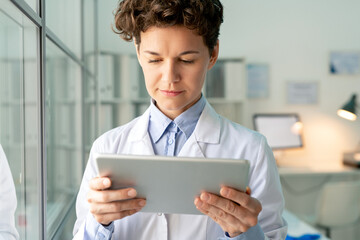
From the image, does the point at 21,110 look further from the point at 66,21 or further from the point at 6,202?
the point at 66,21

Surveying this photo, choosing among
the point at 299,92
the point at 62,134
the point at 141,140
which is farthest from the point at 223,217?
the point at 299,92

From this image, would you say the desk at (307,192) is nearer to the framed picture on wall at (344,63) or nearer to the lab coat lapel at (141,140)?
the framed picture on wall at (344,63)

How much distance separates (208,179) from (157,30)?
0.41m

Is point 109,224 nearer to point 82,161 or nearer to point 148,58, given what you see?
point 148,58

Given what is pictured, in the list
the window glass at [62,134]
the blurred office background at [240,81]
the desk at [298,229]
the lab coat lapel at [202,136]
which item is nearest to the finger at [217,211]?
the lab coat lapel at [202,136]

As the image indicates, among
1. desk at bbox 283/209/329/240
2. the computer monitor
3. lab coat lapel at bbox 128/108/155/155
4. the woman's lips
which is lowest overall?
desk at bbox 283/209/329/240

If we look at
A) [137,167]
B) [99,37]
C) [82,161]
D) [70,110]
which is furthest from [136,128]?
[99,37]

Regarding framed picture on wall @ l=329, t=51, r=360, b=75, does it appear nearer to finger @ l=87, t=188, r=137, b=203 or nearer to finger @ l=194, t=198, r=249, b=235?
finger @ l=194, t=198, r=249, b=235

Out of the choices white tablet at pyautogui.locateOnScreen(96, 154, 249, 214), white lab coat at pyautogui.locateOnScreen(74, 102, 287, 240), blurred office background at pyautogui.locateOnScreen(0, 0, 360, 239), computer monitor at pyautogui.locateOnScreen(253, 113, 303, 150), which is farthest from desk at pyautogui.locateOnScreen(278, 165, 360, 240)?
white tablet at pyautogui.locateOnScreen(96, 154, 249, 214)

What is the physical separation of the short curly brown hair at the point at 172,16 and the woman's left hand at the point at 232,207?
426mm

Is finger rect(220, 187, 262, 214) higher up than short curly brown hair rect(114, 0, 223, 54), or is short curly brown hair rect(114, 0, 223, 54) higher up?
short curly brown hair rect(114, 0, 223, 54)

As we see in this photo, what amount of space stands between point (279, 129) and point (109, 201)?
3143 mm

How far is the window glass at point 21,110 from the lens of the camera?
100 cm

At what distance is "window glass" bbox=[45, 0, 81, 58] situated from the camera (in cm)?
162
